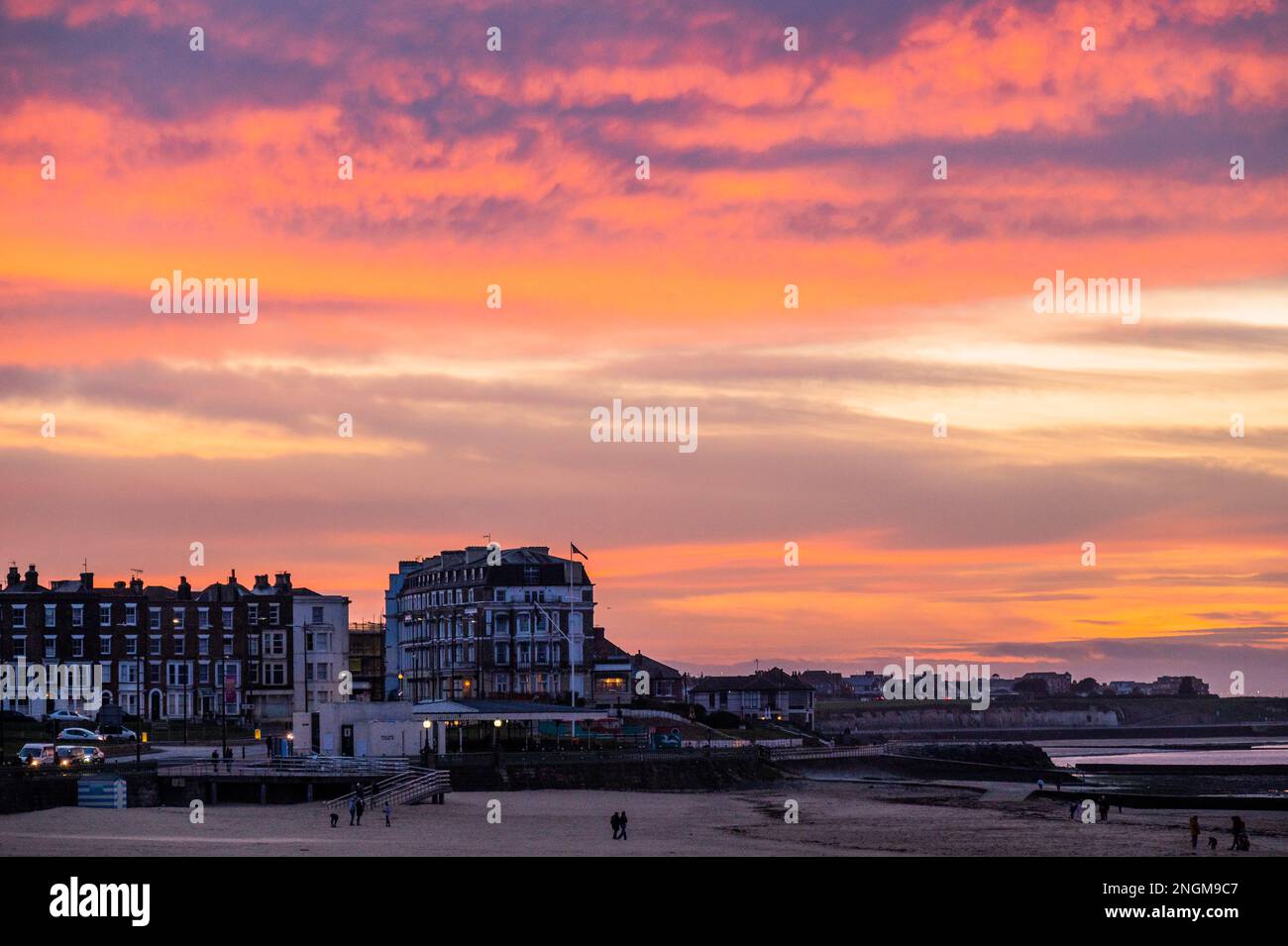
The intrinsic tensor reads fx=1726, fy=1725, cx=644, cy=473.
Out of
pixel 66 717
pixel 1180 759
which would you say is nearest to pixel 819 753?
pixel 66 717

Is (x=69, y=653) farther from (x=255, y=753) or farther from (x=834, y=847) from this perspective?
(x=834, y=847)

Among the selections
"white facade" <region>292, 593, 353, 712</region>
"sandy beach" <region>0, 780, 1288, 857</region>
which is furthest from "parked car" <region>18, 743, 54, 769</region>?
"white facade" <region>292, 593, 353, 712</region>

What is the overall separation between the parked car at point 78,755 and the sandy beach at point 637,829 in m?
10.0

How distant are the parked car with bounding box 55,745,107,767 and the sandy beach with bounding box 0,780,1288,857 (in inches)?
394

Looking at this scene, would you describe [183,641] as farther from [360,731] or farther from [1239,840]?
[1239,840]

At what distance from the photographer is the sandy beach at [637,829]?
63.4 meters

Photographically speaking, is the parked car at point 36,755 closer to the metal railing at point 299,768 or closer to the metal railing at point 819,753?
the metal railing at point 299,768

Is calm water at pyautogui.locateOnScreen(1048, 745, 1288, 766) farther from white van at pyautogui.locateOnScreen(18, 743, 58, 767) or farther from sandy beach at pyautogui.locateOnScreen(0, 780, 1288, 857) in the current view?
white van at pyautogui.locateOnScreen(18, 743, 58, 767)

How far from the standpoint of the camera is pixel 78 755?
91.7 metres

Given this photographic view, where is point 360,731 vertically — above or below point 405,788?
above

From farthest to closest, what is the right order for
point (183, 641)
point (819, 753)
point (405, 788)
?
point (183, 641) < point (819, 753) < point (405, 788)

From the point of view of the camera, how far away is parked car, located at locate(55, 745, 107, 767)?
8894 centimetres

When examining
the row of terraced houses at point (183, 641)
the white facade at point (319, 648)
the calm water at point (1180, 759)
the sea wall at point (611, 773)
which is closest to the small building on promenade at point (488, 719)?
the sea wall at point (611, 773)

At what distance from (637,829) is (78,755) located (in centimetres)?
3528
